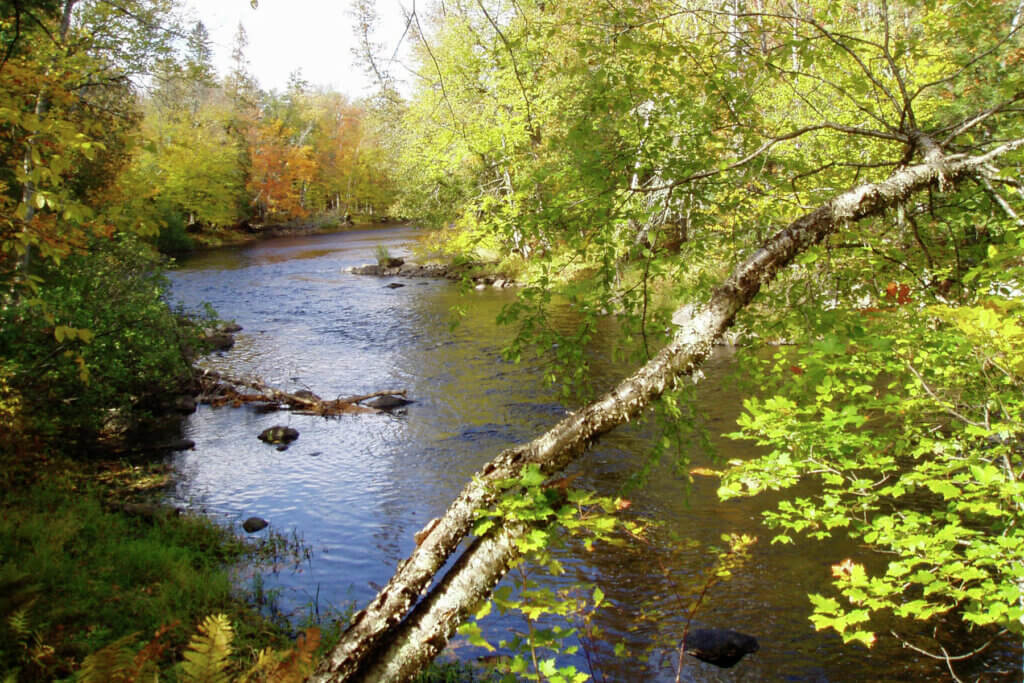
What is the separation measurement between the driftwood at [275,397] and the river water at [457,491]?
1.20 feet

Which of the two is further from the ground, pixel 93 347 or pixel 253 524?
pixel 93 347

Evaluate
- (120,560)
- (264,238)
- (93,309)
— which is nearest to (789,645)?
(120,560)

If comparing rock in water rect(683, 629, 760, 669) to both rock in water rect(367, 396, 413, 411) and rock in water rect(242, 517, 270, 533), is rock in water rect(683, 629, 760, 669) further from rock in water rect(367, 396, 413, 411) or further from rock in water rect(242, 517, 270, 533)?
rock in water rect(367, 396, 413, 411)

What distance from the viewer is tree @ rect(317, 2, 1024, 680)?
2807 mm

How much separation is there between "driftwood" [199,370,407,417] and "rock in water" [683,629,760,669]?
28.0ft

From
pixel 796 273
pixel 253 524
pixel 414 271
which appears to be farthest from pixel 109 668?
pixel 414 271

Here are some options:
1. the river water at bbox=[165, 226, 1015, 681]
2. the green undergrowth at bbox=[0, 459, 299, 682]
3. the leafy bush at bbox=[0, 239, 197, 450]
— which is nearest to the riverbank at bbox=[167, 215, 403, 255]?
the river water at bbox=[165, 226, 1015, 681]

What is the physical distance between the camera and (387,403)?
45.5 ft

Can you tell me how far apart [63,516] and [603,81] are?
722 cm

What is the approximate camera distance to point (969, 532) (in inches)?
131

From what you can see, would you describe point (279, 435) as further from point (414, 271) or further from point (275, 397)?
point (414, 271)

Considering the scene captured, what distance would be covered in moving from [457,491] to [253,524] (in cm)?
269

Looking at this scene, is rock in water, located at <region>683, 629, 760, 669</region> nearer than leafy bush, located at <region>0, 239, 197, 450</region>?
Yes

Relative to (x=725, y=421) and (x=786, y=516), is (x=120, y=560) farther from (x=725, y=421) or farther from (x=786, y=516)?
(x=725, y=421)
